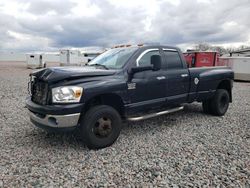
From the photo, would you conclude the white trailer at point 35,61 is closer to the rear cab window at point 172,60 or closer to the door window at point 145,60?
the rear cab window at point 172,60

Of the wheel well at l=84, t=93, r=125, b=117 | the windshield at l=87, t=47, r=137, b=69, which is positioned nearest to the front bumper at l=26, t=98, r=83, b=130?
the wheel well at l=84, t=93, r=125, b=117

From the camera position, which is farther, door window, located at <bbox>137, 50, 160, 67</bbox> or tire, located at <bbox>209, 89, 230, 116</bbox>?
tire, located at <bbox>209, 89, 230, 116</bbox>

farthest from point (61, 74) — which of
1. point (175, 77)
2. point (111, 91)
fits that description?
point (175, 77)

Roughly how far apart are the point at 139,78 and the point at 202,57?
43.8ft

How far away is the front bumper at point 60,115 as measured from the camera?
3389mm

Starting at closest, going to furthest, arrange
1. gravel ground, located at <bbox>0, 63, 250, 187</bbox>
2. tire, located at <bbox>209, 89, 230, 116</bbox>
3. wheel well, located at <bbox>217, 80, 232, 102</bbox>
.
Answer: gravel ground, located at <bbox>0, 63, 250, 187</bbox> → tire, located at <bbox>209, 89, 230, 116</bbox> → wheel well, located at <bbox>217, 80, 232, 102</bbox>

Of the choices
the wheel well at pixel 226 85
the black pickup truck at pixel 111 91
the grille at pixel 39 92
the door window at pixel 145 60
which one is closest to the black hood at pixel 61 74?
the black pickup truck at pixel 111 91

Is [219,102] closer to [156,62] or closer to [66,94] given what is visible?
[156,62]

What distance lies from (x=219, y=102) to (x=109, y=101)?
3519 millimetres

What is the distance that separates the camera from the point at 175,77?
493cm

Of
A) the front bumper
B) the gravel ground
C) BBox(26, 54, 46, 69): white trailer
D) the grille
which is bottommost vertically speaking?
the gravel ground

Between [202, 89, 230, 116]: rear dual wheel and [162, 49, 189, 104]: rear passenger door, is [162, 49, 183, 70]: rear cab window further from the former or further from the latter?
[202, 89, 230, 116]: rear dual wheel

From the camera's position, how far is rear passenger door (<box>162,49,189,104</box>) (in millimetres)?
4861

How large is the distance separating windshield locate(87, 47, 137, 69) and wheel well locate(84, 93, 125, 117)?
61 centimetres
